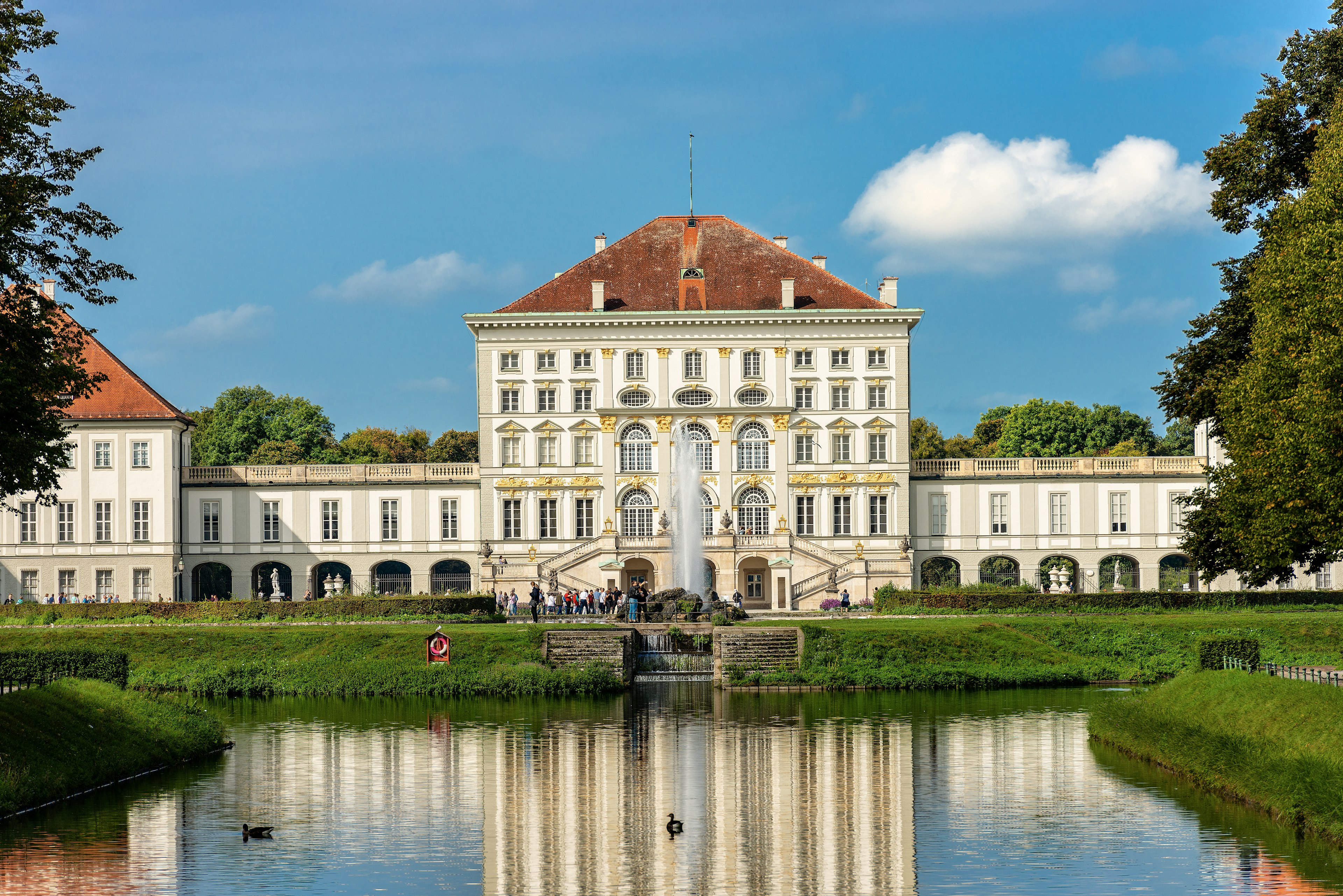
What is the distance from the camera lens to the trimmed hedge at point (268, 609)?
52.0 metres

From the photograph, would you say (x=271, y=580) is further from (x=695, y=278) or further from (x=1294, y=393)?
(x=1294, y=393)

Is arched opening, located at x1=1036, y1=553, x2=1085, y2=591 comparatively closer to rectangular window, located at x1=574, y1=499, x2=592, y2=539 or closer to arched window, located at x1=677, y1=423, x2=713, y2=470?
arched window, located at x1=677, y1=423, x2=713, y2=470

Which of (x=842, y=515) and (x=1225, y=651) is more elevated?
(x=842, y=515)

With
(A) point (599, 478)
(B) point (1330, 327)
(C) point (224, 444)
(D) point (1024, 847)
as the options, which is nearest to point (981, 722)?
(B) point (1330, 327)

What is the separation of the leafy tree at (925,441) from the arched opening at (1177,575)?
2049cm

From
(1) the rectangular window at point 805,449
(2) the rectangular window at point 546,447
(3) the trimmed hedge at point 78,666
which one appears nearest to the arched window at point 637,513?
(2) the rectangular window at point 546,447

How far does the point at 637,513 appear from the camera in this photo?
68.2 meters

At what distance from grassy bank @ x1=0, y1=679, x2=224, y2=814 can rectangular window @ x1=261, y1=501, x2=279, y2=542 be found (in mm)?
40893

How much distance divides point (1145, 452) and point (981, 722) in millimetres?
68239

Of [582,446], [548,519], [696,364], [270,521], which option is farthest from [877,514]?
[270,521]

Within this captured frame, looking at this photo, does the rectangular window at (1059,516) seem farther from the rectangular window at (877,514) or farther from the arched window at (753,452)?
the arched window at (753,452)

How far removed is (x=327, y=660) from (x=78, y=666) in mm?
11562

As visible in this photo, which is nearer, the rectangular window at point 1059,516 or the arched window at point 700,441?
the arched window at point 700,441

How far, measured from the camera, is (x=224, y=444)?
88.3m
